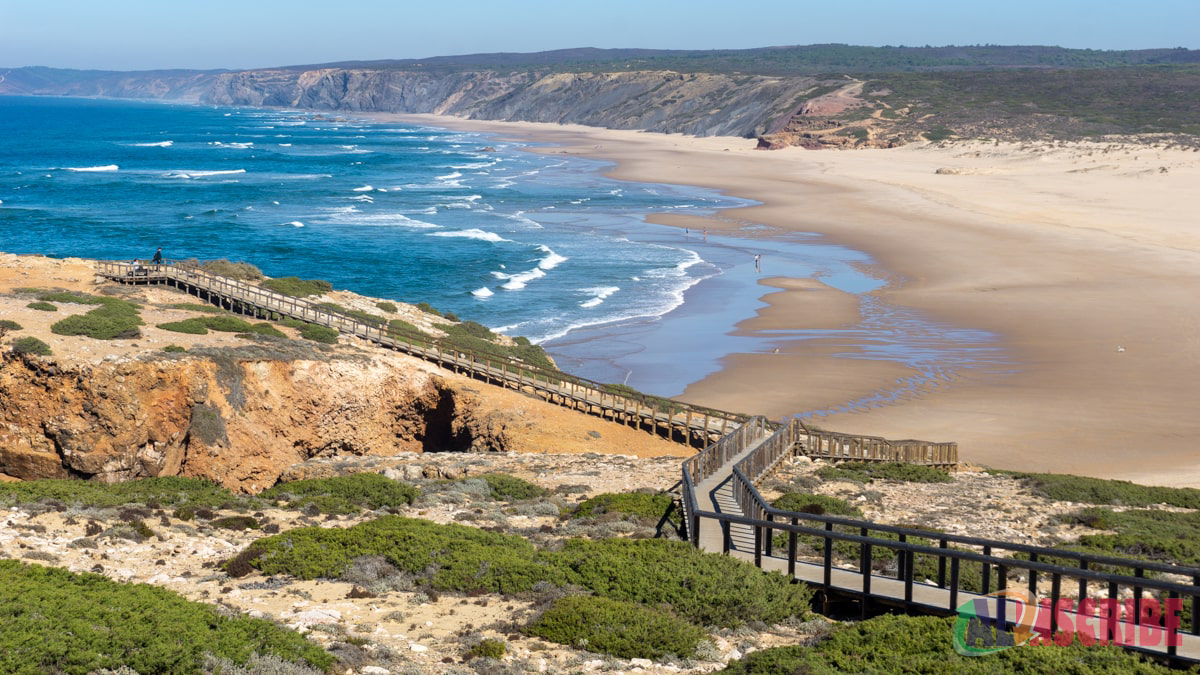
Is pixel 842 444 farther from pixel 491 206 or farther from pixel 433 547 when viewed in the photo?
pixel 491 206

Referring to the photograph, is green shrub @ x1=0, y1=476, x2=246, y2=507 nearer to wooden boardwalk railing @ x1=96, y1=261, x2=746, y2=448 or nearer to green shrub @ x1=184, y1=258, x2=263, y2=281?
wooden boardwalk railing @ x1=96, y1=261, x2=746, y2=448

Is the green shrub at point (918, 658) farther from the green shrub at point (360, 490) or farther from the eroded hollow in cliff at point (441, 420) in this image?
the eroded hollow in cliff at point (441, 420)

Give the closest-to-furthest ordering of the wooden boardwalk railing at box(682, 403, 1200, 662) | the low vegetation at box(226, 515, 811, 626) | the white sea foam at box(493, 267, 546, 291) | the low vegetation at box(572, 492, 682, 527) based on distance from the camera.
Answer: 1. the wooden boardwalk railing at box(682, 403, 1200, 662)
2. the low vegetation at box(226, 515, 811, 626)
3. the low vegetation at box(572, 492, 682, 527)
4. the white sea foam at box(493, 267, 546, 291)

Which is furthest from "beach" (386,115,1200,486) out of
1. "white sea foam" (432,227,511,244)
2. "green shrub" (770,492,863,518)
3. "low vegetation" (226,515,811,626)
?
"low vegetation" (226,515,811,626)

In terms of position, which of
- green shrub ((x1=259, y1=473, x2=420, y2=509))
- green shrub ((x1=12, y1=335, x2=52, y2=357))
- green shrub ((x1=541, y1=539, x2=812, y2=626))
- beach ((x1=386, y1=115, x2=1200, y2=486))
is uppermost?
green shrub ((x1=12, y1=335, x2=52, y2=357))

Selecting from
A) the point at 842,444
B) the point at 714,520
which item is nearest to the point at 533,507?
the point at 714,520

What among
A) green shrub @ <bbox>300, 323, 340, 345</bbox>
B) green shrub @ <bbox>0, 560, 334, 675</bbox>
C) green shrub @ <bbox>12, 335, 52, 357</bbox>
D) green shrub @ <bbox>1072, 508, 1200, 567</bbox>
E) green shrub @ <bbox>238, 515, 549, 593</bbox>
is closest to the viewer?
green shrub @ <bbox>0, 560, 334, 675</bbox>

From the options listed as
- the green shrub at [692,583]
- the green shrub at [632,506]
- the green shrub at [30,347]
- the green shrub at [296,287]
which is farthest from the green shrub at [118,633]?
the green shrub at [296,287]
